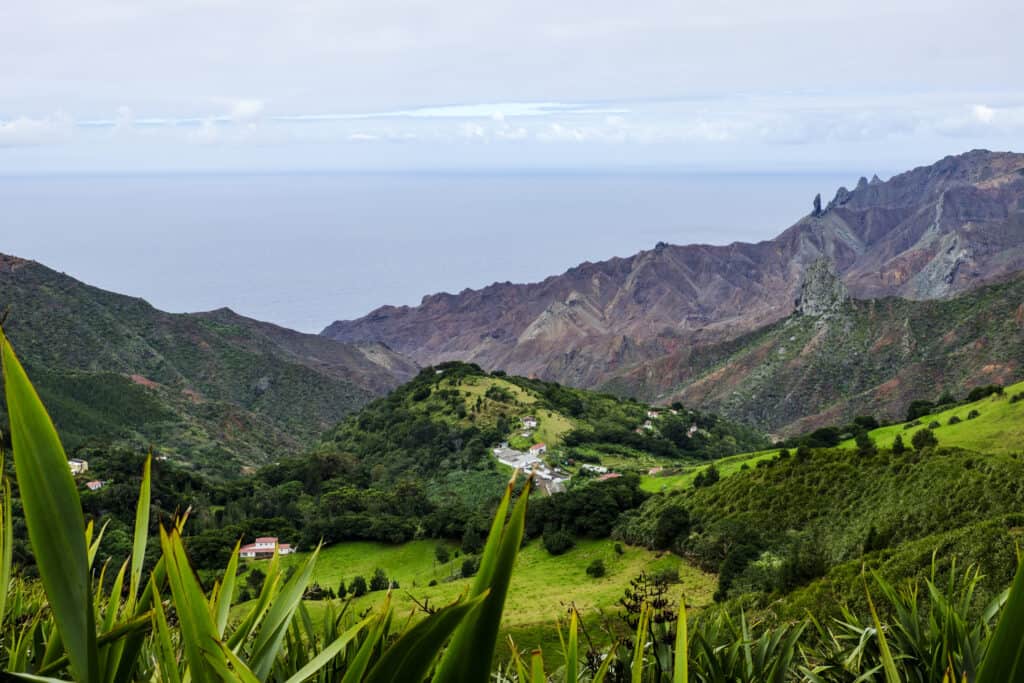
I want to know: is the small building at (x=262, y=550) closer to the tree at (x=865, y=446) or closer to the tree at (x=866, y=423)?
the tree at (x=865, y=446)

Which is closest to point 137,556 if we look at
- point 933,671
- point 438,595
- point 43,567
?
point 43,567

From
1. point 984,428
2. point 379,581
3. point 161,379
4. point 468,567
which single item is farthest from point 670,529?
point 161,379

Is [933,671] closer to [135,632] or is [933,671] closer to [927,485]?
[135,632]

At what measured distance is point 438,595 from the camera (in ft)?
81.9

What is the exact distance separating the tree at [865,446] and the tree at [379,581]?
19106mm

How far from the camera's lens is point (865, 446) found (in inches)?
1282

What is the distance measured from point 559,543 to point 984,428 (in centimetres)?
1897

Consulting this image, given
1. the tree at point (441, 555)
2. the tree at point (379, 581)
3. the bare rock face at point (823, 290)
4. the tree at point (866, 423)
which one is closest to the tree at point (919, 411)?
the tree at point (866, 423)

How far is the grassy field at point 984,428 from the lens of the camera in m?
29.8

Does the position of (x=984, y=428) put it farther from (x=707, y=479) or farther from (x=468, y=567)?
(x=468, y=567)

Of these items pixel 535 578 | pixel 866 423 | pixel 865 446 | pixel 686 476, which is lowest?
pixel 535 578

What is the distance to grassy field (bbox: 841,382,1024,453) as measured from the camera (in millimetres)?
29781

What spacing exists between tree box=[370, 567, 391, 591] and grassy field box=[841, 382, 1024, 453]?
21817mm

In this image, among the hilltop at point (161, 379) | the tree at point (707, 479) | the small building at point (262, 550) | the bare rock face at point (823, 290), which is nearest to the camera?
the tree at point (707, 479)
